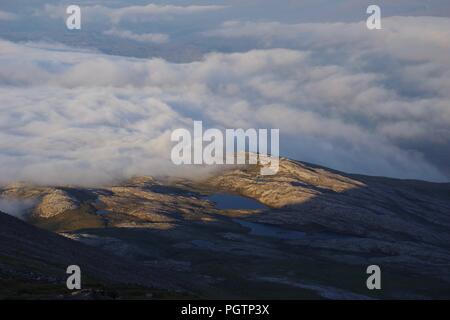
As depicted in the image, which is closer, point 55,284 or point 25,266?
point 55,284
